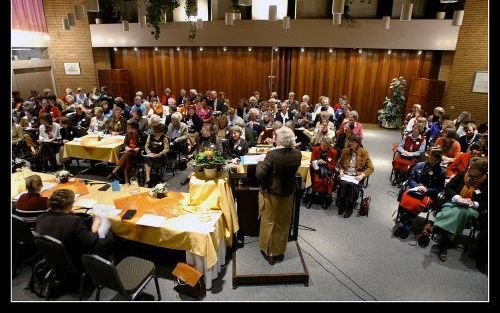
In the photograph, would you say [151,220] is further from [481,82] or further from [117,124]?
[481,82]

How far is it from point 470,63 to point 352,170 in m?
7.52

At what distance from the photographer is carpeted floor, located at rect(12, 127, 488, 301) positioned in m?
3.51

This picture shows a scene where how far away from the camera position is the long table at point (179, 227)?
10.9 feet

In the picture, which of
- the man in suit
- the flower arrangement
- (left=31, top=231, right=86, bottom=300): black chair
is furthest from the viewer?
the man in suit

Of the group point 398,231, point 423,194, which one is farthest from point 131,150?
point 423,194

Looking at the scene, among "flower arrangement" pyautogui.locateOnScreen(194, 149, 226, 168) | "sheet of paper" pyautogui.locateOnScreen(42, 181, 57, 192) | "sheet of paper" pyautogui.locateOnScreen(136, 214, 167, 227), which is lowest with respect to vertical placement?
"sheet of paper" pyautogui.locateOnScreen(136, 214, 167, 227)

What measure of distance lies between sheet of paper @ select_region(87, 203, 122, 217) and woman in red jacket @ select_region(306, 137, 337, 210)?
10.4 feet

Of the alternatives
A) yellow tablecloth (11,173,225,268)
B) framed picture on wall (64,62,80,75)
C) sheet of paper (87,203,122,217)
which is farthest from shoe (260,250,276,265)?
framed picture on wall (64,62,80,75)

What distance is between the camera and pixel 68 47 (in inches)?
495

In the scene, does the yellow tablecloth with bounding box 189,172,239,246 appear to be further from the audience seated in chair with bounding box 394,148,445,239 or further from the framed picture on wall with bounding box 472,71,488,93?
the framed picture on wall with bounding box 472,71,488,93

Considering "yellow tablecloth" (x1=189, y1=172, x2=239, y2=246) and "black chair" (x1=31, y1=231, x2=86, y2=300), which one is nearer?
"black chair" (x1=31, y1=231, x2=86, y2=300)

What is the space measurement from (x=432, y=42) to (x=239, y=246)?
9771 millimetres

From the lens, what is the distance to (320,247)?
4.41m

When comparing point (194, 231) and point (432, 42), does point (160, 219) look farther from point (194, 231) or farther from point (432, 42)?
point (432, 42)
